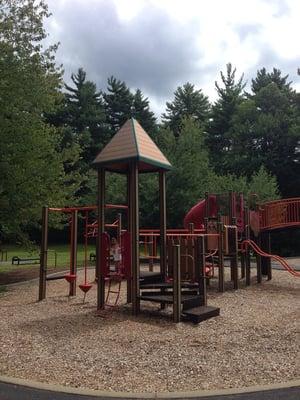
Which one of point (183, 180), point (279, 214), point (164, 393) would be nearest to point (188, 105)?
point (183, 180)

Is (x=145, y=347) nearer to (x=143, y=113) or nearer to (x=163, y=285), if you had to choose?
(x=163, y=285)

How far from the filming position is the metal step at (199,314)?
26.8 feet

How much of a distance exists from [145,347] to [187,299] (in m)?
2.33

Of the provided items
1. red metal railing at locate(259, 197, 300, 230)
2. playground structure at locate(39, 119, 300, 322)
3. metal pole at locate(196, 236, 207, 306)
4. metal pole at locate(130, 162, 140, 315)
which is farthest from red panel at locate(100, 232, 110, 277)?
red metal railing at locate(259, 197, 300, 230)

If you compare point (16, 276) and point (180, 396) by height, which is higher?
point (16, 276)

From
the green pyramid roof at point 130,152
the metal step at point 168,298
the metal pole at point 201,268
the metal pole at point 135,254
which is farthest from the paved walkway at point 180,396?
the green pyramid roof at point 130,152

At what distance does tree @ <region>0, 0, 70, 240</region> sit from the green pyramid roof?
551cm

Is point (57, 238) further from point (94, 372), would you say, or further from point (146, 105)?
point (94, 372)

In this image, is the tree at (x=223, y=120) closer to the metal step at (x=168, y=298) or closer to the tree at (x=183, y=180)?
the tree at (x=183, y=180)

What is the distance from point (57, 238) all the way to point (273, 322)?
149 ft

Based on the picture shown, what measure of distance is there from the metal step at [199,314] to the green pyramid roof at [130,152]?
2888 mm

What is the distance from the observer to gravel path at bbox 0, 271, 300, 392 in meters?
5.30

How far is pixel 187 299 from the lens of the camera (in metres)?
8.79

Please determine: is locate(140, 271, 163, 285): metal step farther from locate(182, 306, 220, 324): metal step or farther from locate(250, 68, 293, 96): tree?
locate(250, 68, 293, 96): tree
